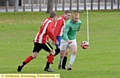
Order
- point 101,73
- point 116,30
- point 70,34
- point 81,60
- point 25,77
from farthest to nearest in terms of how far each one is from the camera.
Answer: point 116,30 < point 81,60 < point 70,34 < point 101,73 < point 25,77

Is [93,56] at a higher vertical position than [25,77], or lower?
lower

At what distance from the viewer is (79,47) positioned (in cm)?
2678

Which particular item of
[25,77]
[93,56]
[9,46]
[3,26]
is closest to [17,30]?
[3,26]

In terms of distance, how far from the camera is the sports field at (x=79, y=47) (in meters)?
16.6

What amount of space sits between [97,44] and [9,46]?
14.2ft

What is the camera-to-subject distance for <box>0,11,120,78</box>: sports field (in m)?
16.6

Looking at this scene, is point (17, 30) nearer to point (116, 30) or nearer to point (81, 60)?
point (116, 30)

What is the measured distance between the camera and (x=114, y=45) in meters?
26.8

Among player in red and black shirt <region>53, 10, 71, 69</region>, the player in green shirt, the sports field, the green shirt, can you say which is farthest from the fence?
the green shirt

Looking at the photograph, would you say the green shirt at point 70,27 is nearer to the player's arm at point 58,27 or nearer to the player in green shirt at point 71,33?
the player in green shirt at point 71,33

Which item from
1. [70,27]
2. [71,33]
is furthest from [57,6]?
[70,27]

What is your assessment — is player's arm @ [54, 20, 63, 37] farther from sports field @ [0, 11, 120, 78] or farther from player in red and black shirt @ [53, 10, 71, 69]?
sports field @ [0, 11, 120, 78]

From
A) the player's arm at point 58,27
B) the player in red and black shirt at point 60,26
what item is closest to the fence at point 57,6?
the player in red and black shirt at point 60,26

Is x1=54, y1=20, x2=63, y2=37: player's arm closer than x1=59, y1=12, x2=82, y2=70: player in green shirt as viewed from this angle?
No
